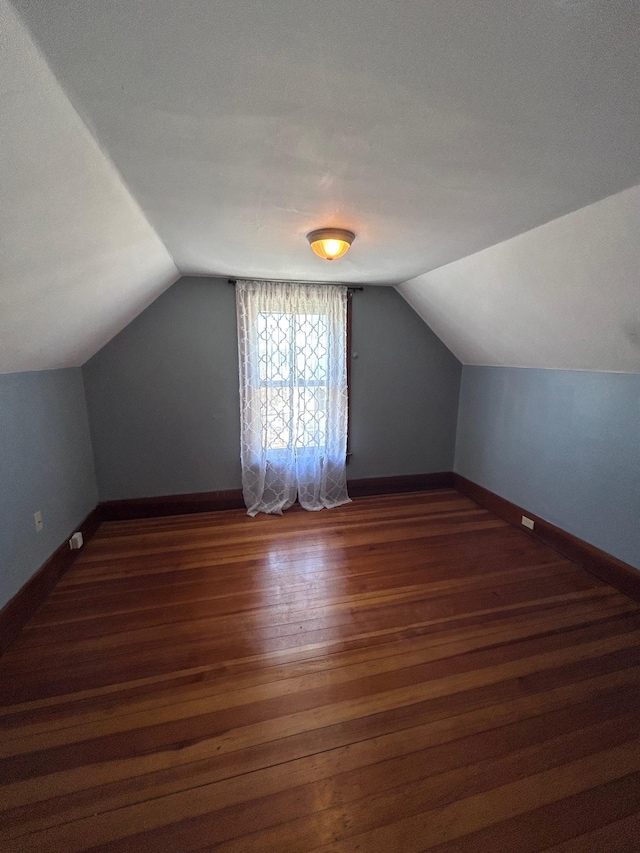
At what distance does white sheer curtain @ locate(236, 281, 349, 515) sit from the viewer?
305 cm

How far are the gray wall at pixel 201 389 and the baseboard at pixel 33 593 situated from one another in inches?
30.8

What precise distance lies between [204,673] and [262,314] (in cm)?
256

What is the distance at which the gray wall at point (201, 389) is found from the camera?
2975 mm

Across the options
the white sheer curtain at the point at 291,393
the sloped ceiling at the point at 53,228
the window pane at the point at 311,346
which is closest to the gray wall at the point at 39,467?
the sloped ceiling at the point at 53,228

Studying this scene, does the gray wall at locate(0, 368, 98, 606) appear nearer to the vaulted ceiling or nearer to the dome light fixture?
the vaulted ceiling

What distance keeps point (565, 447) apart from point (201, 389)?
3016 millimetres

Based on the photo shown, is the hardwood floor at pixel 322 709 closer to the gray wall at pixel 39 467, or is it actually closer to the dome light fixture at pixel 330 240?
the gray wall at pixel 39 467

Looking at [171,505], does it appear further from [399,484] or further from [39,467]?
[399,484]

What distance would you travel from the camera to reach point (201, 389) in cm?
315

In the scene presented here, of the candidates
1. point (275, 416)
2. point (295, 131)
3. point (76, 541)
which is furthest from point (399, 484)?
point (295, 131)

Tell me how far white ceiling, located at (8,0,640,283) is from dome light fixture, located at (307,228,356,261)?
0.68ft

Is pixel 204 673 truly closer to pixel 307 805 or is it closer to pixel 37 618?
pixel 307 805

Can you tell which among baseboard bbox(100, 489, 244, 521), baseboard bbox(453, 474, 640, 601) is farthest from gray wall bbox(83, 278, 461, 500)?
baseboard bbox(453, 474, 640, 601)

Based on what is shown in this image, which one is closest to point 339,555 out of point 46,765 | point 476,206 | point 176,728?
point 176,728
